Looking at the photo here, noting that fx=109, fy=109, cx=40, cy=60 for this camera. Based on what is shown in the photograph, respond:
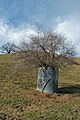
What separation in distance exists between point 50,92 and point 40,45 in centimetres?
309

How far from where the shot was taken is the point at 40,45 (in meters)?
6.61

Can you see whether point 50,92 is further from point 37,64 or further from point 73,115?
point 73,115

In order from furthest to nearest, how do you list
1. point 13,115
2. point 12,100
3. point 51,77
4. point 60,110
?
1. point 51,77
2. point 12,100
3. point 60,110
4. point 13,115

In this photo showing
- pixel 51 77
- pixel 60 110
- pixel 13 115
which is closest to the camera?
pixel 13 115

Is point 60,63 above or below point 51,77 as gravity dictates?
above

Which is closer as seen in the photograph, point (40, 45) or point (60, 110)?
point (60, 110)

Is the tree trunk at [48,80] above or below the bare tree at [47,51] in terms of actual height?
below

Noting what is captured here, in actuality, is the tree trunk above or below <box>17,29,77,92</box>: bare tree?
below

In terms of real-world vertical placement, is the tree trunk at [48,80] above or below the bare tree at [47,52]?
below

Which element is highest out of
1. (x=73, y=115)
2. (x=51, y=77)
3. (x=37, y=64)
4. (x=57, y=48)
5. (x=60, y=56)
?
(x=57, y=48)

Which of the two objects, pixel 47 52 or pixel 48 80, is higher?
pixel 47 52

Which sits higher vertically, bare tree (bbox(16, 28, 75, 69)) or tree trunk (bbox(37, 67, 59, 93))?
bare tree (bbox(16, 28, 75, 69))

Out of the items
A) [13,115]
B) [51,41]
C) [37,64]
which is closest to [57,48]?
[51,41]

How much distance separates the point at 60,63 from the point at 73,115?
291cm
